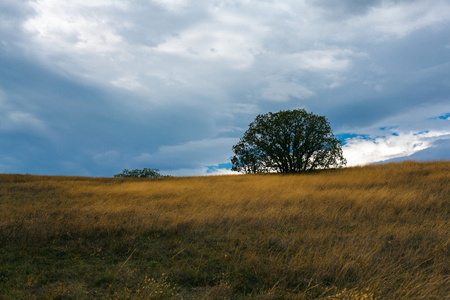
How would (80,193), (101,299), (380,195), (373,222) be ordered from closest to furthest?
(101,299)
(373,222)
(380,195)
(80,193)

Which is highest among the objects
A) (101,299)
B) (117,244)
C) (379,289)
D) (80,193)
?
(80,193)

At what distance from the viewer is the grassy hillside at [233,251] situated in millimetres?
5125

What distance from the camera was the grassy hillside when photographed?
5125mm

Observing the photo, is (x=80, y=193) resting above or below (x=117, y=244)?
above

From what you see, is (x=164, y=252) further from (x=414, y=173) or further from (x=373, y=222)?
(x=414, y=173)

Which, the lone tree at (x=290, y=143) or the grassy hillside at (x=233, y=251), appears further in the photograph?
the lone tree at (x=290, y=143)

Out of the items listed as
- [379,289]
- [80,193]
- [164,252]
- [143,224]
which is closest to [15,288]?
[164,252]

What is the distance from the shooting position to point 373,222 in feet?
31.1

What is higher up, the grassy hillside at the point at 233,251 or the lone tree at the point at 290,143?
the lone tree at the point at 290,143

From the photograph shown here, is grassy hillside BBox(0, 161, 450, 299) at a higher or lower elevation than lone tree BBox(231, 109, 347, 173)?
lower

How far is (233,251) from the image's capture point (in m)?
6.73

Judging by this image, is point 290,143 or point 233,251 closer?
point 233,251

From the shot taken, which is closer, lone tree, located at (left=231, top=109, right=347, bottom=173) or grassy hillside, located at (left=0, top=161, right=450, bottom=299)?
grassy hillside, located at (left=0, top=161, right=450, bottom=299)

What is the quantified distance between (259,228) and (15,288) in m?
6.07
